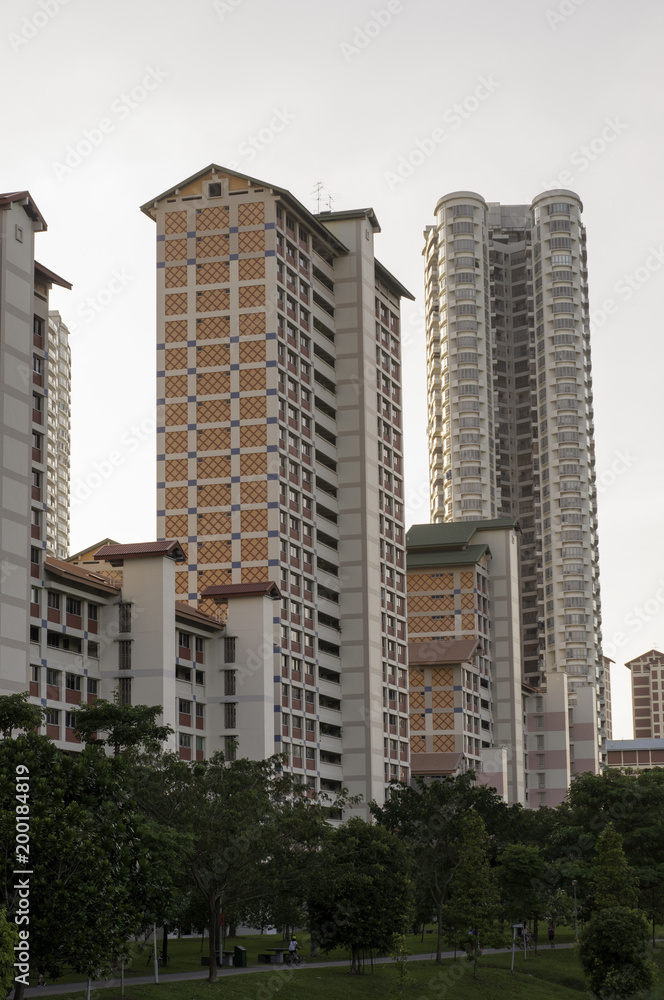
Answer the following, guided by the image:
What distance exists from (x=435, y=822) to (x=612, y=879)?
14.4 meters

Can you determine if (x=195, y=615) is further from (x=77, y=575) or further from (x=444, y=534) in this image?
(x=444, y=534)

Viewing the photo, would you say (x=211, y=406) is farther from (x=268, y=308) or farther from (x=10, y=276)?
(x=10, y=276)

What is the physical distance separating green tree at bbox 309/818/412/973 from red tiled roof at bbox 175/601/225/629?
86.8 feet

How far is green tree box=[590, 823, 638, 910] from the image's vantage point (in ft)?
216

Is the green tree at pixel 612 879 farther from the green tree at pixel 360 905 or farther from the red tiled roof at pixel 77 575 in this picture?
the red tiled roof at pixel 77 575

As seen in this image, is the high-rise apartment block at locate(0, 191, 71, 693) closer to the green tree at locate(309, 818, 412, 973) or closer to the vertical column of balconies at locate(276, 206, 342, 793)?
the green tree at locate(309, 818, 412, 973)

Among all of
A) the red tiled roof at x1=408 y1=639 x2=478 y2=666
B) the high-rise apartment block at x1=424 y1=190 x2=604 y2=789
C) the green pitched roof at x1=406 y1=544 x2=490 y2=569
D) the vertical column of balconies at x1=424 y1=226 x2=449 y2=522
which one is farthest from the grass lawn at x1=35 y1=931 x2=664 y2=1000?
the vertical column of balconies at x1=424 y1=226 x2=449 y2=522

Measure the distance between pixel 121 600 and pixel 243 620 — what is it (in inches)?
520

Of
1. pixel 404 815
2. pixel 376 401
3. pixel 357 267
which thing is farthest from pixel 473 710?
pixel 404 815

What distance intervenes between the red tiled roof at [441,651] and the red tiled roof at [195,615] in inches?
1710

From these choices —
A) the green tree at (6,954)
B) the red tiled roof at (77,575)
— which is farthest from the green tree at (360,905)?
the green tree at (6,954)

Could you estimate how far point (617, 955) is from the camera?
55.6 meters

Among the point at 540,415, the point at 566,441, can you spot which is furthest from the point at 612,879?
the point at 540,415

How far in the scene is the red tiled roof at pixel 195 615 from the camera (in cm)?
8915
